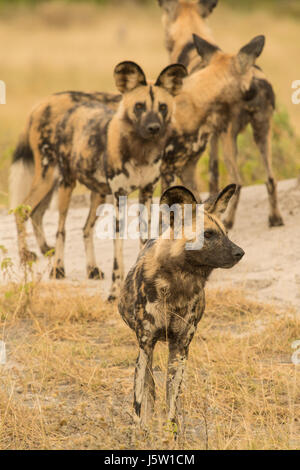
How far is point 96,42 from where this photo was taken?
22781mm

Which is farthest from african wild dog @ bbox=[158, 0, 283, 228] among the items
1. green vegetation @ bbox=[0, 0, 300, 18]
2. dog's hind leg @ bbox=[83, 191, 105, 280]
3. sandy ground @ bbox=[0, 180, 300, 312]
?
green vegetation @ bbox=[0, 0, 300, 18]

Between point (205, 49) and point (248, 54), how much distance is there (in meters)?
0.37

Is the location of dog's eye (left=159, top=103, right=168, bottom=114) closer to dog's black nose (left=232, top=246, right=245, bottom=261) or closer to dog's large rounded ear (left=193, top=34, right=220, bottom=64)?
dog's large rounded ear (left=193, top=34, right=220, bottom=64)

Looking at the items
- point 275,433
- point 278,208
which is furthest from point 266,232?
point 275,433

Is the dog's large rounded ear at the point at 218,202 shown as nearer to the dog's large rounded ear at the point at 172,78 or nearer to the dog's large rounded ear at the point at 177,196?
the dog's large rounded ear at the point at 177,196

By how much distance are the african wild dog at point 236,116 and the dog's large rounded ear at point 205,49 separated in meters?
0.01

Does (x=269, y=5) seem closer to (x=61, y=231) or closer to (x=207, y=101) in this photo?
(x=207, y=101)

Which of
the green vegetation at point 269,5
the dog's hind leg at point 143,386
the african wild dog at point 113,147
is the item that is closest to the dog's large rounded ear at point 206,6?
the african wild dog at point 113,147

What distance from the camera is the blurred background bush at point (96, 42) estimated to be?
694 inches

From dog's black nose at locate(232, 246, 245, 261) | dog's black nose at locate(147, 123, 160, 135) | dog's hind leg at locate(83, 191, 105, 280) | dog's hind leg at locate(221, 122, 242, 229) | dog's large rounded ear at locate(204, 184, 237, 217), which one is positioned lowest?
dog's hind leg at locate(83, 191, 105, 280)

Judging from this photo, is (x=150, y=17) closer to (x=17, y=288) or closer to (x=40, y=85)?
(x=40, y=85)

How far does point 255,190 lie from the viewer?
8016 mm

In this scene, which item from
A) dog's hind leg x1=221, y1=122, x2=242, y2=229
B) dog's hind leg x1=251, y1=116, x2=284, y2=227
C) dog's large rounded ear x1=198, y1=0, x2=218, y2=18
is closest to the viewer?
dog's hind leg x1=221, y1=122, x2=242, y2=229

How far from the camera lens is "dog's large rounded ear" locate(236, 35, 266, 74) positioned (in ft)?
20.6
